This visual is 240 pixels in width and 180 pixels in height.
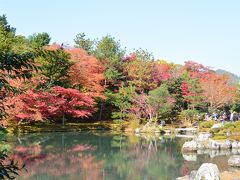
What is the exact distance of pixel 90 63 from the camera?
111ft

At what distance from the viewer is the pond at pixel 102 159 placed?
1381 cm

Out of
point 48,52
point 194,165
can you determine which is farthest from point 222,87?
point 48,52

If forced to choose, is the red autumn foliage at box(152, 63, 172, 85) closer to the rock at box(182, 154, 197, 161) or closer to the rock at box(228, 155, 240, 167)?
the rock at box(182, 154, 197, 161)

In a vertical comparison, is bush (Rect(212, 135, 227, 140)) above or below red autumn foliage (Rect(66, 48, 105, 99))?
below

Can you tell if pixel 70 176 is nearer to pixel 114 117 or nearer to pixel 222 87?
pixel 114 117

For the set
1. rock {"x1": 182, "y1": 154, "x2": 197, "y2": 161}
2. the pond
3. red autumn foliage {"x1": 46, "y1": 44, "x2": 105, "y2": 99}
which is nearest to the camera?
the pond

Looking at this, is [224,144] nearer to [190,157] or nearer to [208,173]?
[190,157]

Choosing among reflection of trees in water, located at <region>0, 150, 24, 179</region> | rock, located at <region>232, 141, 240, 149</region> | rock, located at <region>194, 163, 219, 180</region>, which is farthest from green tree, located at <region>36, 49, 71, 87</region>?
reflection of trees in water, located at <region>0, 150, 24, 179</region>

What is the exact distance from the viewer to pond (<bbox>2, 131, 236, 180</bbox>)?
45.3ft

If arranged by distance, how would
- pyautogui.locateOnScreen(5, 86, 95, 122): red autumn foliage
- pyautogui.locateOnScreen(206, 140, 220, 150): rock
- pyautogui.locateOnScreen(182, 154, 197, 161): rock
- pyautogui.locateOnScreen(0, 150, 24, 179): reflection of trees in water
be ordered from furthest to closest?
pyautogui.locateOnScreen(5, 86, 95, 122): red autumn foliage, pyautogui.locateOnScreen(206, 140, 220, 150): rock, pyautogui.locateOnScreen(182, 154, 197, 161): rock, pyautogui.locateOnScreen(0, 150, 24, 179): reflection of trees in water

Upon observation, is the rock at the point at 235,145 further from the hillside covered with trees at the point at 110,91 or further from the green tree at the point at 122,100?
the green tree at the point at 122,100

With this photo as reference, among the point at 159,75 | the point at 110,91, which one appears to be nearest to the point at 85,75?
the point at 110,91

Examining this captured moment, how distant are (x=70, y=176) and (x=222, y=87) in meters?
28.9

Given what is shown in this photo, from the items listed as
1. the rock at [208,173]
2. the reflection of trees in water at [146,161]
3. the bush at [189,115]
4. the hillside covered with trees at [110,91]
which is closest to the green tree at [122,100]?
the hillside covered with trees at [110,91]
